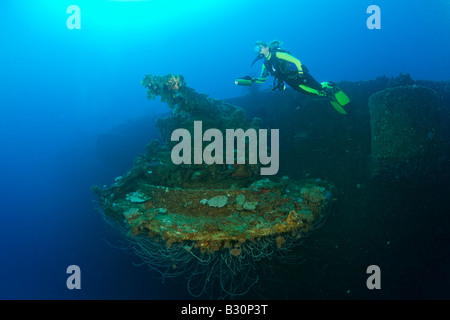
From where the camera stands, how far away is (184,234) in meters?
4.23

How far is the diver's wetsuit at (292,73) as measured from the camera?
6746 mm

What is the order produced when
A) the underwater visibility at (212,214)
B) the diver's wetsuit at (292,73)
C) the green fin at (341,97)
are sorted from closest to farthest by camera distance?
the underwater visibility at (212,214)
the diver's wetsuit at (292,73)
the green fin at (341,97)

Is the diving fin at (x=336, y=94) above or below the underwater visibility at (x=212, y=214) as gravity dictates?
above

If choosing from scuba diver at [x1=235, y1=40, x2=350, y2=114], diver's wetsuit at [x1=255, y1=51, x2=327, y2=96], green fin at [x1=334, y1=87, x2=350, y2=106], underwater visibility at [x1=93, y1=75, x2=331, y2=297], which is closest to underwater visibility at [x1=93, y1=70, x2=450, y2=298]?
underwater visibility at [x1=93, y1=75, x2=331, y2=297]

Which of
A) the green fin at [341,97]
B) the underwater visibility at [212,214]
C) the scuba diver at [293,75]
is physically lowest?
the underwater visibility at [212,214]

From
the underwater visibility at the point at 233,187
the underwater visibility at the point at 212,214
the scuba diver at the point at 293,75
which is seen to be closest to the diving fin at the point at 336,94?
the scuba diver at the point at 293,75

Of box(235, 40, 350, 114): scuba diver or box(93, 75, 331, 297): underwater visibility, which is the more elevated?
box(235, 40, 350, 114): scuba diver

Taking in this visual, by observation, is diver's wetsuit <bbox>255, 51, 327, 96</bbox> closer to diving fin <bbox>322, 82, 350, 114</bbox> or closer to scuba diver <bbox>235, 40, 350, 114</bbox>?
scuba diver <bbox>235, 40, 350, 114</bbox>

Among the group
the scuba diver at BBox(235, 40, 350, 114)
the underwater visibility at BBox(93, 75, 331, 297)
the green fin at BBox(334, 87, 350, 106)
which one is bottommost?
the underwater visibility at BBox(93, 75, 331, 297)

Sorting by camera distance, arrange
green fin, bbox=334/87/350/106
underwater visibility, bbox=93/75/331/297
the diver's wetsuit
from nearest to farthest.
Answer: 1. underwater visibility, bbox=93/75/331/297
2. the diver's wetsuit
3. green fin, bbox=334/87/350/106

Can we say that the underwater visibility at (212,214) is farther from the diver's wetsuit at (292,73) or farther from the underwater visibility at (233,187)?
the diver's wetsuit at (292,73)

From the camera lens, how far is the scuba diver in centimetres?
677
